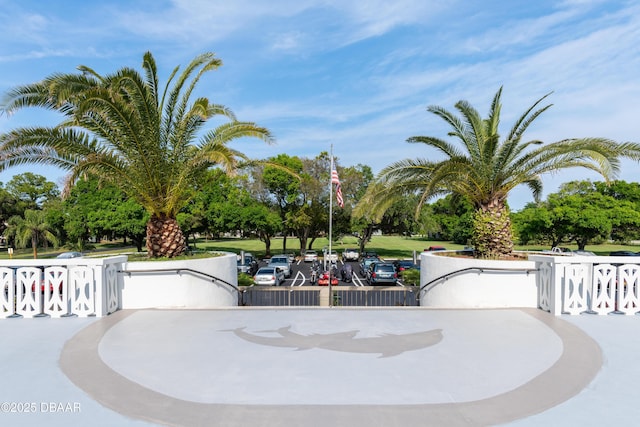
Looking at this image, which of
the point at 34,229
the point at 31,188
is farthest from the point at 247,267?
the point at 31,188

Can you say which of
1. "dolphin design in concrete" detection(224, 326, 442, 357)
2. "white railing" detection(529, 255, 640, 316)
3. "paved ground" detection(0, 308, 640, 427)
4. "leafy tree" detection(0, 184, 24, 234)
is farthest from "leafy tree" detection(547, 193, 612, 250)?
"leafy tree" detection(0, 184, 24, 234)

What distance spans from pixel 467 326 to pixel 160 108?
31.2 feet

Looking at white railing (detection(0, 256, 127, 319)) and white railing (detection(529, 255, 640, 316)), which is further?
white railing (detection(529, 255, 640, 316))

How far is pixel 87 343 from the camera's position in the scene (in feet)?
20.3

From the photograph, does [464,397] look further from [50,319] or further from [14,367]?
[50,319]

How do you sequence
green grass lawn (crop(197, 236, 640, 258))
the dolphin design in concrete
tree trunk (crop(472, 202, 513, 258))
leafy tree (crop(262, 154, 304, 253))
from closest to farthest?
the dolphin design in concrete, tree trunk (crop(472, 202, 513, 258)), leafy tree (crop(262, 154, 304, 253)), green grass lawn (crop(197, 236, 640, 258))

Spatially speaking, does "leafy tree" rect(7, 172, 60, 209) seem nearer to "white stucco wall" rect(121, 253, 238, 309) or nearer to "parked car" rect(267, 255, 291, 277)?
"parked car" rect(267, 255, 291, 277)

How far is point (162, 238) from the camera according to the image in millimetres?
10609

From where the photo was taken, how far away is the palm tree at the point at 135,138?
905 cm

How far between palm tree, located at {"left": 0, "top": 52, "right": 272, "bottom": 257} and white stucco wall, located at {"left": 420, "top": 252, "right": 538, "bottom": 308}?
20.4 feet

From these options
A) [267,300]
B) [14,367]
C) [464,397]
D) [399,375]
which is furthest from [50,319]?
[267,300]

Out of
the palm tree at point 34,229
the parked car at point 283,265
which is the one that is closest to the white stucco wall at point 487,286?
the parked car at point 283,265

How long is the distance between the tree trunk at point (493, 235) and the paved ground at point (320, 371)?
3.46m

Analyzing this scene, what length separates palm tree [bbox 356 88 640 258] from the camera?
1040cm
